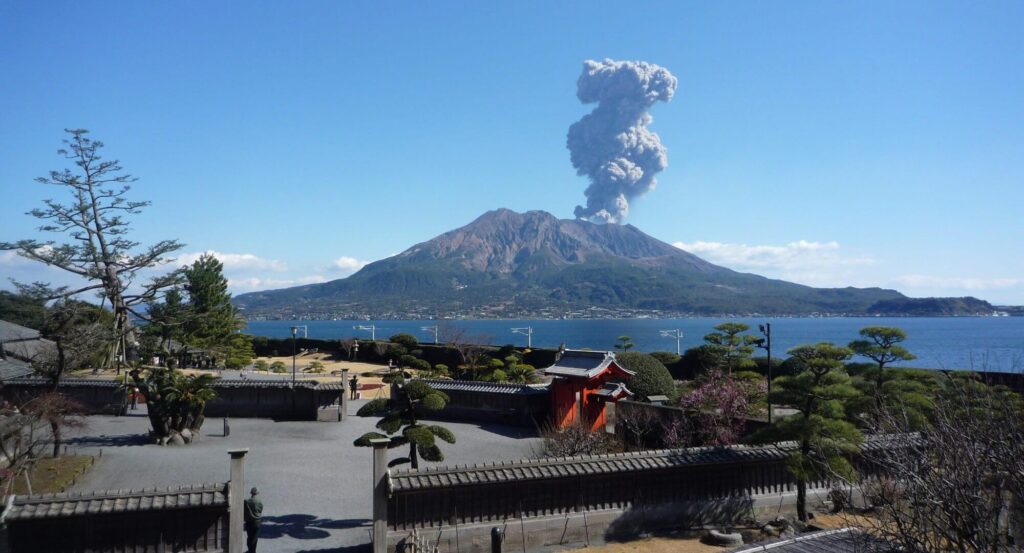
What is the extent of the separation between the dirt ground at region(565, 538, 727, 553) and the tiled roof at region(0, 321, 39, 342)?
2338 centimetres

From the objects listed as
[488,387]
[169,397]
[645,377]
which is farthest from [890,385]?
[169,397]

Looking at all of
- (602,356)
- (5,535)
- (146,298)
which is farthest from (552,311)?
(5,535)

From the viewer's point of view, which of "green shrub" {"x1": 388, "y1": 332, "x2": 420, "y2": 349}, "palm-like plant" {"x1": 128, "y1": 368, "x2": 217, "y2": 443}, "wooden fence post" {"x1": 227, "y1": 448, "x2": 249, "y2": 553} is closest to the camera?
"wooden fence post" {"x1": 227, "y1": 448, "x2": 249, "y2": 553}

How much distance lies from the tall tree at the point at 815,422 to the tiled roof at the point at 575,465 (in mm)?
569

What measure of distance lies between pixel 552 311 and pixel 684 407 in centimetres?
15822

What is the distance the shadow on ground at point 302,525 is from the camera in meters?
9.76

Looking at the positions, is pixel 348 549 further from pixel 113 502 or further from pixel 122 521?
pixel 113 502

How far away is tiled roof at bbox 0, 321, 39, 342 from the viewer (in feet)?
76.5

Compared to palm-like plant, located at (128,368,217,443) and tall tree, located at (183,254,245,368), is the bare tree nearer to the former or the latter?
palm-like plant, located at (128,368,217,443)

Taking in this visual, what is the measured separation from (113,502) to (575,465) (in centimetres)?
614

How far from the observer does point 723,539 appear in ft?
30.4

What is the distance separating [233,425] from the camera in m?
19.3

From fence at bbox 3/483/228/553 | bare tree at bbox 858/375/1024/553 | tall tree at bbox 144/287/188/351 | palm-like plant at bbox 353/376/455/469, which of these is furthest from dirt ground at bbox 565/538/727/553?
tall tree at bbox 144/287/188/351

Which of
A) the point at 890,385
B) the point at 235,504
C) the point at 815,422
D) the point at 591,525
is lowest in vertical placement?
the point at 591,525
